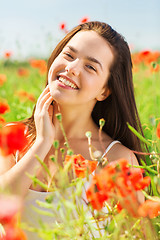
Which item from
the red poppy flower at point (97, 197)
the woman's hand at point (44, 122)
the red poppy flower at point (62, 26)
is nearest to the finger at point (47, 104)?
the woman's hand at point (44, 122)

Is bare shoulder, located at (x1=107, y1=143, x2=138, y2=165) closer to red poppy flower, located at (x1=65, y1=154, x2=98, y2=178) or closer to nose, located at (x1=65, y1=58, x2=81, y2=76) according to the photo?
nose, located at (x1=65, y1=58, x2=81, y2=76)

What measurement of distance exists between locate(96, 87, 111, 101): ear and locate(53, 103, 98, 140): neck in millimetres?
48

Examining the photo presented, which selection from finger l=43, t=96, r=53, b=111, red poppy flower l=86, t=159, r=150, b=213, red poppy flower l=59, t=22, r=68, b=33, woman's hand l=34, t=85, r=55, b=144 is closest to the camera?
red poppy flower l=86, t=159, r=150, b=213

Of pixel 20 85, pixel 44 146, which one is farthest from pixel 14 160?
pixel 20 85

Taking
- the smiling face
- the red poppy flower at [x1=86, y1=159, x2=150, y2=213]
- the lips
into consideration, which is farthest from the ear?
the red poppy flower at [x1=86, y1=159, x2=150, y2=213]

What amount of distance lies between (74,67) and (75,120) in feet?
0.87

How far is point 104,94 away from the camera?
5.11 ft

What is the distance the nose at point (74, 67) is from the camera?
4.41ft

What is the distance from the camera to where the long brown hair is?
1549mm

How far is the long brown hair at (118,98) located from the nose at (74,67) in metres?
0.20

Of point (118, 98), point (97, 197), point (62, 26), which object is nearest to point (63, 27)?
point (62, 26)

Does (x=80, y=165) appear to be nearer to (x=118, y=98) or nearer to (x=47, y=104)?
(x=47, y=104)

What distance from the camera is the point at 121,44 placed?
1575 millimetres

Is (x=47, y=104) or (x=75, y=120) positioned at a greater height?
(x=47, y=104)
